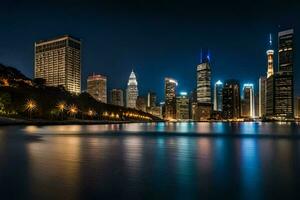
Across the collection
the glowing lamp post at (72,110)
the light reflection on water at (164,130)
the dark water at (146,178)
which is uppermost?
the glowing lamp post at (72,110)

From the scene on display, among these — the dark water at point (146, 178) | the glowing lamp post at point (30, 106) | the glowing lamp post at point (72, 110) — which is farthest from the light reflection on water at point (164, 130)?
the glowing lamp post at point (72, 110)

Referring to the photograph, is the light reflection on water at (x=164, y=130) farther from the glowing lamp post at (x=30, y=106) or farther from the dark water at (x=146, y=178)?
the dark water at (x=146, y=178)

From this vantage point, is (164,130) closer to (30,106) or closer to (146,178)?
(30,106)

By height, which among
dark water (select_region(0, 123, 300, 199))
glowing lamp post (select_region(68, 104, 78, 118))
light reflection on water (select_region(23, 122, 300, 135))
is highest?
glowing lamp post (select_region(68, 104, 78, 118))

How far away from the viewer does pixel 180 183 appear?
1616 cm

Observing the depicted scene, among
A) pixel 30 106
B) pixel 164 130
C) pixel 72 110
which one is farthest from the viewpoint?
pixel 72 110

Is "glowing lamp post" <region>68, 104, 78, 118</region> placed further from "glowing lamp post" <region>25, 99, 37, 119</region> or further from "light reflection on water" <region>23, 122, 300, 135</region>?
"light reflection on water" <region>23, 122, 300, 135</region>

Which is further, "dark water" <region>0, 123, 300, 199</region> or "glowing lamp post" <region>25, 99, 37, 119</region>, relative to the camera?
"glowing lamp post" <region>25, 99, 37, 119</region>

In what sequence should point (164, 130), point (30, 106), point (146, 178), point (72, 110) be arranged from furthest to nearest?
point (72, 110) < point (30, 106) < point (164, 130) < point (146, 178)

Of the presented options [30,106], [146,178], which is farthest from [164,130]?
[146,178]

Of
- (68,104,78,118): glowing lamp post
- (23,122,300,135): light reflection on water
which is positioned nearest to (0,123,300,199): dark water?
(23,122,300,135): light reflection on water

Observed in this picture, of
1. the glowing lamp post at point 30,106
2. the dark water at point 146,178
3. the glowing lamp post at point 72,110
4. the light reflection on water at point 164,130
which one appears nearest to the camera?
the dark water at point 146,178

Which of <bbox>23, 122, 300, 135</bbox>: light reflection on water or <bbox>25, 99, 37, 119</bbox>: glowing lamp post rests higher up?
<bbox>25, 99, 37, 119</bbox>: glowing lamp post

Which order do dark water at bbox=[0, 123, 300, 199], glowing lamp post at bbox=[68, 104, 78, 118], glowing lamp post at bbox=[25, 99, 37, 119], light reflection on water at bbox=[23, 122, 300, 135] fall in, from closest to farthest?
dark water at bbox=[0, 123, 300, 199], light reflection on water at bbox=[23, 122, 300, 135], glowing lamp post at bbox=[25, 99, 37, 119], glowing lamp post at bbox=[68, 104, 78, 118]
